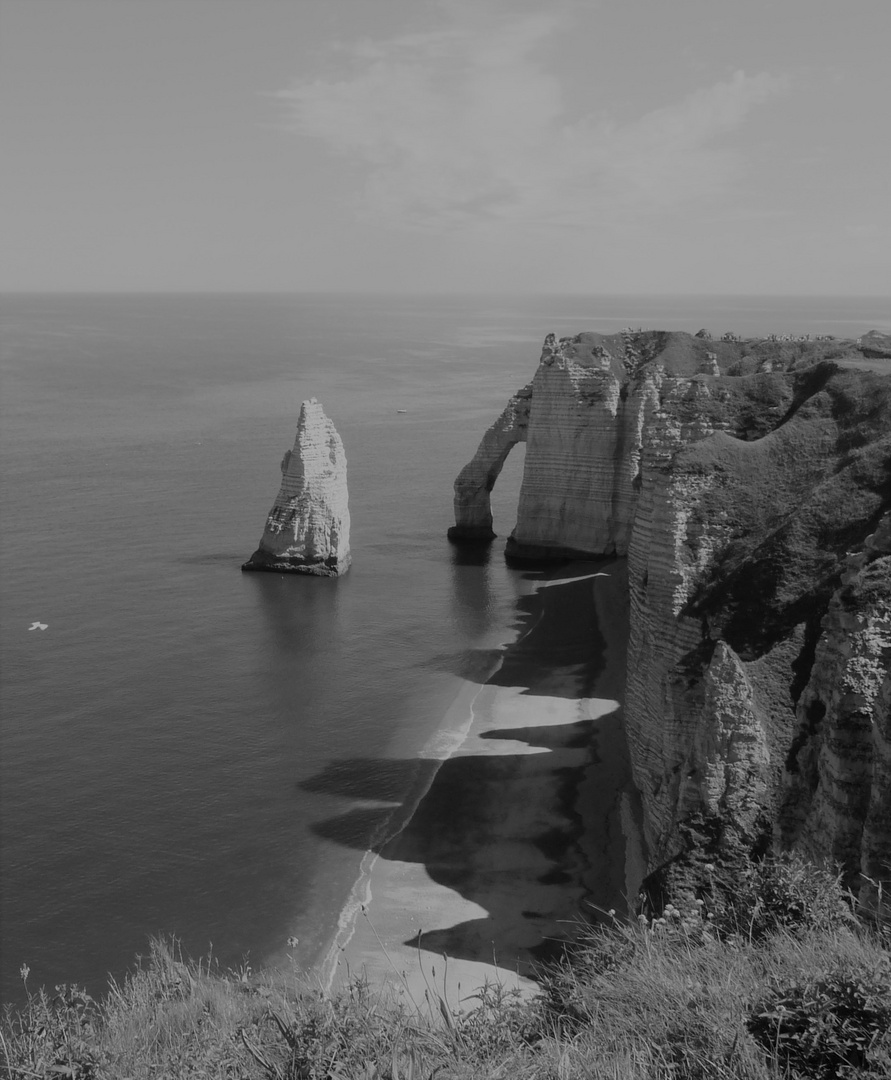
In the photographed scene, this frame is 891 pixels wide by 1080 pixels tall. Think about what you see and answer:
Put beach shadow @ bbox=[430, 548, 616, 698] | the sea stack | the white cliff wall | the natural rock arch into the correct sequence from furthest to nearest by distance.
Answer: the natural rock arch → the white cliff wall → the sea stack → beach shadow @ bbox=[430, 548, 616, 698]

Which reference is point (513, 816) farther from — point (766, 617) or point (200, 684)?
point (200, 684)

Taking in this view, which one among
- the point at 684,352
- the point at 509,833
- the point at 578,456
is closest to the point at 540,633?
the point at 578,456

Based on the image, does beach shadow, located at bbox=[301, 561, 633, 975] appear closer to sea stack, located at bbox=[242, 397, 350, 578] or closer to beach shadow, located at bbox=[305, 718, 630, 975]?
beach shadow, located at bbox=[305, 718, 630, 975]

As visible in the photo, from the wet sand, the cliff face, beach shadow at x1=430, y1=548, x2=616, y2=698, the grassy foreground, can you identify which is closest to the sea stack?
beach shadow at x1=430, y1=548, x2=616, y2=698

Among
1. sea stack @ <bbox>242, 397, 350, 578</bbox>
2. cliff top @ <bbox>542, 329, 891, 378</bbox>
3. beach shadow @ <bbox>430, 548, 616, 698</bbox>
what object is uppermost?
cliff top @ <bbox>542, 329, 891, 378</bbox>

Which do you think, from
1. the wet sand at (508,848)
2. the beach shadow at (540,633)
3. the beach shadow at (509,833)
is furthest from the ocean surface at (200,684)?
the wet sand at (508,848)

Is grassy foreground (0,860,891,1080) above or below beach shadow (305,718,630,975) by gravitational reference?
above
